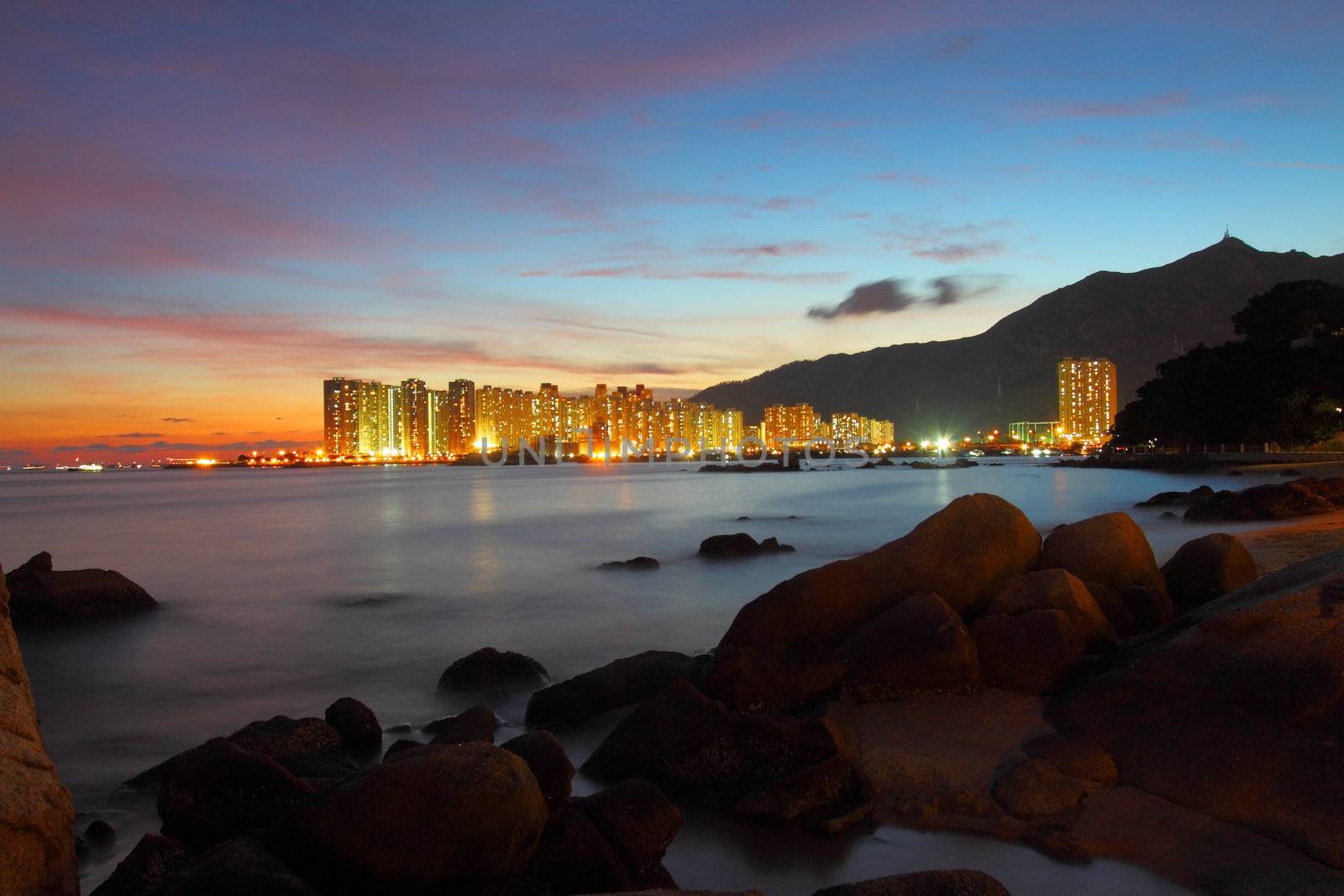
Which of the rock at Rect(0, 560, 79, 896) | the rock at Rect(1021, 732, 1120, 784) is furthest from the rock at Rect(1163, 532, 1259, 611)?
the rock at Rect(0, 560, 79, 896)

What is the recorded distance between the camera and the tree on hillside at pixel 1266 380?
69125mm

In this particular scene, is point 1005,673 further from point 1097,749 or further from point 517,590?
point 517,590

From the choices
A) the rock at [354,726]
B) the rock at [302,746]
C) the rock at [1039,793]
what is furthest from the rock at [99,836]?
the rock at [1039,793]

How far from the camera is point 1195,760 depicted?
19.7ft

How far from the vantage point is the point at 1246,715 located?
6.15 meters

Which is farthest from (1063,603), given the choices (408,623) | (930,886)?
(408,623)

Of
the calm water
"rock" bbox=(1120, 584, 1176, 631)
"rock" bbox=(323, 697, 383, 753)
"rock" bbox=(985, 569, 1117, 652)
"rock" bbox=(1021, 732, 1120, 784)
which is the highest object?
"rock" bbox=(985, 569, 1117, 652)

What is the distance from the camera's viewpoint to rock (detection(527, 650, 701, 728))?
29.9ft

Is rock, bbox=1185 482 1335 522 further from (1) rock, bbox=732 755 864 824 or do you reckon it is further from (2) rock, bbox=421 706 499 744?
(2) rock, bbox=421 706 499 744

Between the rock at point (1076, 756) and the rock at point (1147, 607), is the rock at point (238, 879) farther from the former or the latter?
the rock at point (1147, 607)

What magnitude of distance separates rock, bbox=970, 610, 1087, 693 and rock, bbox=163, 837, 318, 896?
5665 millimetres

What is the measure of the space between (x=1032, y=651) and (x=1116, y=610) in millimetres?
2020

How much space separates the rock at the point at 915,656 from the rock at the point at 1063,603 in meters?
0.57

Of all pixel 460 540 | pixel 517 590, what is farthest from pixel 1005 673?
pixel 460 540
